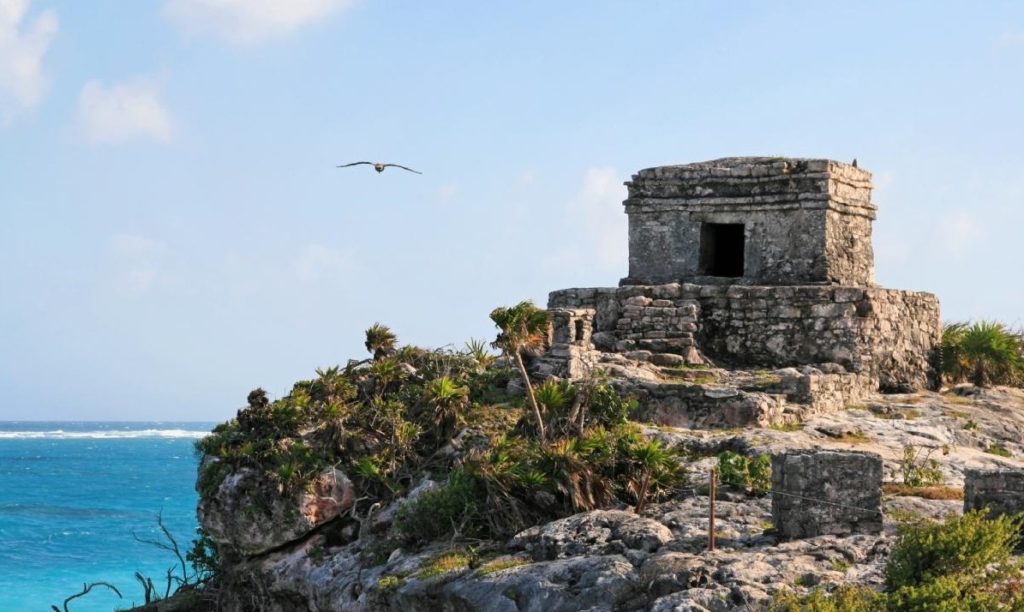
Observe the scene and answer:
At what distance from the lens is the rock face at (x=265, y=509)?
632 inches

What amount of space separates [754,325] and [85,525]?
38826 millimetres

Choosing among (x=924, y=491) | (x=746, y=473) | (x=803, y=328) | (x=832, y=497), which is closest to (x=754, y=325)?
(x=803, y=328)

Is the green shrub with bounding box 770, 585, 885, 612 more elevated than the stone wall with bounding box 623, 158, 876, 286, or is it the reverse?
the stone wall with bounding box 623, 158, 876, 286

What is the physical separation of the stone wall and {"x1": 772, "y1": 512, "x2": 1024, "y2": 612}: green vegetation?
8.66 metres

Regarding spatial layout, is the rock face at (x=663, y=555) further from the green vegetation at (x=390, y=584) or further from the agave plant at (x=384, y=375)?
the agave plant at (x=384, y=375)

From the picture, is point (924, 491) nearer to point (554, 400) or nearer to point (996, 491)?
point (996, 491)

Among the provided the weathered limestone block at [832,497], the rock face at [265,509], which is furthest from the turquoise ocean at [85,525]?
the weathered limestone block at [832,497]

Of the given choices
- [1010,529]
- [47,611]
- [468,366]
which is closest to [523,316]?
[468,366]

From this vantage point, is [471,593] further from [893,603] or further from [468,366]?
[468,366]

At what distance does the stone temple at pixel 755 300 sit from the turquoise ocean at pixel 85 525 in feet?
19.7

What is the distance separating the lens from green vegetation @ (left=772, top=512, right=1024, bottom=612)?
402 inches

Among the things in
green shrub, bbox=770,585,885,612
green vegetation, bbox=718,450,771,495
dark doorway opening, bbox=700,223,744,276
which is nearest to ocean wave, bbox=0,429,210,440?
dark doorway opening, bbox=700,223,744,276

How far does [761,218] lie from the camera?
64.6 feet

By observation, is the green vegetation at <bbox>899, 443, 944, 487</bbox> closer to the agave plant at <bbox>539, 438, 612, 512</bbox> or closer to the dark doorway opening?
the agave plant at <bbox>539, 438, 612, 512</bbox>
